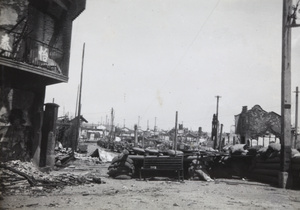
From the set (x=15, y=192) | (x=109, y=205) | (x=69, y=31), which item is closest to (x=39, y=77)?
(x=69, y=31)

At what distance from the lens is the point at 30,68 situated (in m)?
10.9

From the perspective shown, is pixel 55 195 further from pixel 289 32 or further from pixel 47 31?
pixel 289 32

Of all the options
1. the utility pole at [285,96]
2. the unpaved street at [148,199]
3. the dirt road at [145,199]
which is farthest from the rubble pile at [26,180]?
the utility pole at [285,96]

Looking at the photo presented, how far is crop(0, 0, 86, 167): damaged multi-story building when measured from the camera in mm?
10945

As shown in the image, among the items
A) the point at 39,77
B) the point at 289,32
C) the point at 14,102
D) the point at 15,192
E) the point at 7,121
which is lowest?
the point at 15,192

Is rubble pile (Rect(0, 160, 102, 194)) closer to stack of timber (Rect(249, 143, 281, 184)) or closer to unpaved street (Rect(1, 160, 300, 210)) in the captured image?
unpaved street (Rect(1, 160, 300, 210))

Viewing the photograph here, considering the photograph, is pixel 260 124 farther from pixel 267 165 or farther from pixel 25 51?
pixel 25 51

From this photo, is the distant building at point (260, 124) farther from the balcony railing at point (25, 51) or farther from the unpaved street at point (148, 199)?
the balcony railing at point (25, 51)

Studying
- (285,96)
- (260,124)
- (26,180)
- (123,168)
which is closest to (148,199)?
(26,180)

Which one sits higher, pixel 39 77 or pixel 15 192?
pixel 39 77

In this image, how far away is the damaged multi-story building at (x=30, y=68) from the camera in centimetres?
1095

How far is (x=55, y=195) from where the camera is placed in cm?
822

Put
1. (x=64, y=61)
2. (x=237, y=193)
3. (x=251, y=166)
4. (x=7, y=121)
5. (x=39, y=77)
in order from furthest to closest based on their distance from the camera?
1. (x=251, y=166)
2. (x=64, y=61)
3. (x=39, y=77)
4. (x=7, y=121)
5. (x=237, y=193)

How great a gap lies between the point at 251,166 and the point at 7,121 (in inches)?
473
